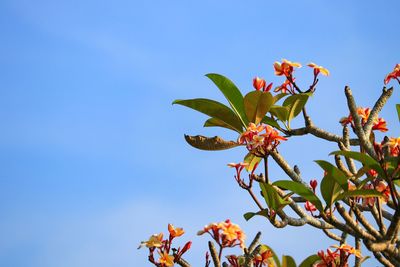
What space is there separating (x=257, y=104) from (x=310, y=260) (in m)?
1.10

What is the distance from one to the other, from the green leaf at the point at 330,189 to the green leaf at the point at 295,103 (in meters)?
0.67

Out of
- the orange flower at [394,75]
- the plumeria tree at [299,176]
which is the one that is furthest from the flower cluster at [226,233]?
the orange flower at [394,75]

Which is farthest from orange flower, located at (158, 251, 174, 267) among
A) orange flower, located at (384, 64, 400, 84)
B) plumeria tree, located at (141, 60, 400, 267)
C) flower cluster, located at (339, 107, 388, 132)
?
orange flower, located at (384, 64, 400, 84)

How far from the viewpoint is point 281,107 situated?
3.66m

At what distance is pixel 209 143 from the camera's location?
3.63 metres

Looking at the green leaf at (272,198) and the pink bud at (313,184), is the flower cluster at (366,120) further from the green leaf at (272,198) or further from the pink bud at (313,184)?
the green leaf at (272,198)

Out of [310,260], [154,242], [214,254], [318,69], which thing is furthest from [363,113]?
[154,242]

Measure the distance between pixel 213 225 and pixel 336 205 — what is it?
0.76 meters

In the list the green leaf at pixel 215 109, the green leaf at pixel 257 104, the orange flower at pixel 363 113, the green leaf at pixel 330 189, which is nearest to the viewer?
the green leaf at pixel 330 189

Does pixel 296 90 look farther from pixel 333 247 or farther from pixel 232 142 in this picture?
pixel 333 247

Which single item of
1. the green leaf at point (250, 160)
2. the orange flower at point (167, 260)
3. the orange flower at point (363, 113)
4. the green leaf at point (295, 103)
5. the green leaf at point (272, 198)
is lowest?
the orange flower at point (167, 260)

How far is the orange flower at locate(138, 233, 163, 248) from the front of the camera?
9.89ft

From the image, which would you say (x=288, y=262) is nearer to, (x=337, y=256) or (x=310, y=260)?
(x=310, y=260)

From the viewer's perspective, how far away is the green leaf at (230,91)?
357cm
